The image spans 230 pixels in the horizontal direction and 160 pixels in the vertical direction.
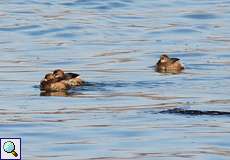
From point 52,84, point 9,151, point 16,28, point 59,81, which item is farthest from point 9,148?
point 16,28

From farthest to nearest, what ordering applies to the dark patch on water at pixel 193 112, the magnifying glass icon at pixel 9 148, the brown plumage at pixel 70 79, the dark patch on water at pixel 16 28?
the dark patch on water at pixel 16 28, the brown plumage at pixel 70 79, the dark patch on water at pixel 193 112, the magnifying glass icon at pixel 9 148

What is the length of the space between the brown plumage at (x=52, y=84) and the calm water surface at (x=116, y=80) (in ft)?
0.52

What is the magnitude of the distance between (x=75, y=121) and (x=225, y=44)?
10.6 m

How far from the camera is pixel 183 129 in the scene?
14.7 metres

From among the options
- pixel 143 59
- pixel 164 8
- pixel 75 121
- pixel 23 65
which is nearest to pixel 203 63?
pixel 143 59

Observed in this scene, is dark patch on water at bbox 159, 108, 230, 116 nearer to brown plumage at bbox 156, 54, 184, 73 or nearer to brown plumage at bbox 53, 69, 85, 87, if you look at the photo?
brown plumage at bbox 53, 69, 85, 87

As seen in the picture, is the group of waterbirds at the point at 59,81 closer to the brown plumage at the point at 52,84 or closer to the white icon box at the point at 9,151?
the brown plumage at the point at 52,84

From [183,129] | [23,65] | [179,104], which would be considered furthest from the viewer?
[23,65]

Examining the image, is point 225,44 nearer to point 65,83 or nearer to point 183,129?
point 65,83

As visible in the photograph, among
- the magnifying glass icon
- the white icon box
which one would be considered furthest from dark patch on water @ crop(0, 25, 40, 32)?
the magnifying glass icon

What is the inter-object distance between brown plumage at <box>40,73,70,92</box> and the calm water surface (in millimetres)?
159

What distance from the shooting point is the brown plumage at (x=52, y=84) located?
19.0 metres

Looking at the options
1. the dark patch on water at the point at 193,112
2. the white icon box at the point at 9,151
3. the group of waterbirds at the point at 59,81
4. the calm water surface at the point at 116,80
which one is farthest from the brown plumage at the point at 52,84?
the white icon box at the point at 9,151

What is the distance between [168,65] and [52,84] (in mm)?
2626
